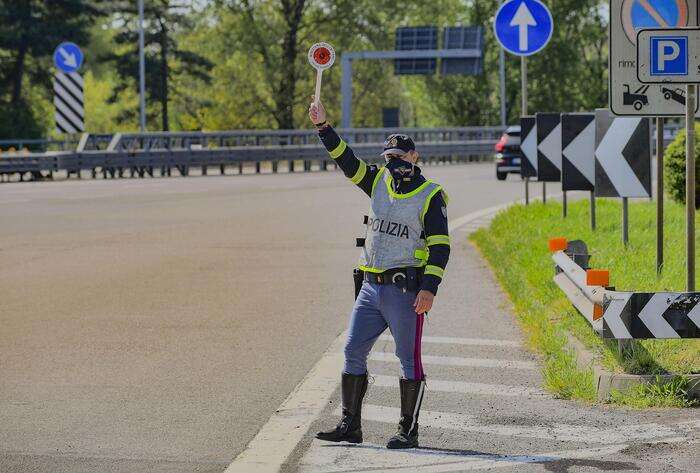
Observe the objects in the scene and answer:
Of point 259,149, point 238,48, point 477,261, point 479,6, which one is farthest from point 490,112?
point 477,261

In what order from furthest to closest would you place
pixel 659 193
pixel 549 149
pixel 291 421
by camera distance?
pixel 549 149
pixel 659 193
pixel 291 421

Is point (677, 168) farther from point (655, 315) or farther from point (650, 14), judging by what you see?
point (655, 315)

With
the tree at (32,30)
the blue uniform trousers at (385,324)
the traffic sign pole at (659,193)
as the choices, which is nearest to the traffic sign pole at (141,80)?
the tree at (32,30)

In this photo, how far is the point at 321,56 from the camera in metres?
7.32

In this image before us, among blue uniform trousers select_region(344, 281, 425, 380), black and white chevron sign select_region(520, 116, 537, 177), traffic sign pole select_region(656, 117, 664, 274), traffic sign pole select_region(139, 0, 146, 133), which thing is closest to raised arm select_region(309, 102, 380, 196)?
blue uniform trousers select_region(344, 281, 425, 380)

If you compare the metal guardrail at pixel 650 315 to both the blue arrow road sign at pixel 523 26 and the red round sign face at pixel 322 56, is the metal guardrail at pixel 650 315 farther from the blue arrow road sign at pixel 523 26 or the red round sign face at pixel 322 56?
the blue arrow road sign at pixel 523 26

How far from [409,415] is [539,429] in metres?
0.69

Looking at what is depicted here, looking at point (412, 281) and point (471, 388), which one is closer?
point (412, 281)

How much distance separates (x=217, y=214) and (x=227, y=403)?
15.5 meters

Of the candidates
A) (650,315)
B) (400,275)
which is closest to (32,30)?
(650,315)

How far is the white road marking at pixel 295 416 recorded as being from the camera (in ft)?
20.7

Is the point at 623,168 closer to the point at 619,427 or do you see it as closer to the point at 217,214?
the point at 619,427

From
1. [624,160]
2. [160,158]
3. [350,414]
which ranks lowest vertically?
[160,158]

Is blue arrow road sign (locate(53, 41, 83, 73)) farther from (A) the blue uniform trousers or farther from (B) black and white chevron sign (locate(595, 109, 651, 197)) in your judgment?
(A) the blue uniform trousers
